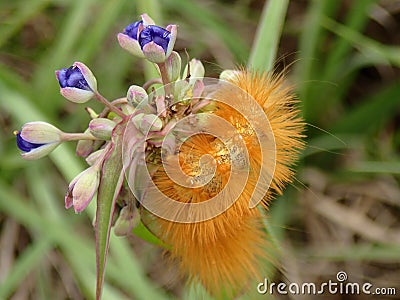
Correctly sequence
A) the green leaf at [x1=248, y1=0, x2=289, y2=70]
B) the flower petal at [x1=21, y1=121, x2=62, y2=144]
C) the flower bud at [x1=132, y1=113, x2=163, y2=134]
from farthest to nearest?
the green leaf at [x1=248, y1=0, x2=289, y2=70], the flower petal at [x1=21, y1=121, x2=62, y2=144], the flower bud at [x1=132, y1=113, x2=163, y2=134]

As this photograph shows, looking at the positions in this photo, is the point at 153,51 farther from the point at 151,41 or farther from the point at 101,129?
the point at 101,129

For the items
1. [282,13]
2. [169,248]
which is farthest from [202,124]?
[282,13]

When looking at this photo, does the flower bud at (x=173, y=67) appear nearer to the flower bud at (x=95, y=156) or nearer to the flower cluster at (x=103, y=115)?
Result: the flower cluster at (x=103, y=115)

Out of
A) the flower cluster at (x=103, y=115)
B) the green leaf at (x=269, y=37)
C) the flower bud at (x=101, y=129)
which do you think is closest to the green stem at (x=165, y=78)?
the flower cluster at (x=103, y=115)

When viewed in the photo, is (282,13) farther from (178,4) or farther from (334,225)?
(334,225)

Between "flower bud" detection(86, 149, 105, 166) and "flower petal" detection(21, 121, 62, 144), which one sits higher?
"flower petal" detection(21, 121, 62, 144)

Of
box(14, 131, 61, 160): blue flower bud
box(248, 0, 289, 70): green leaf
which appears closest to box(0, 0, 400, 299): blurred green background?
box(248, 0, 289, 70): green leaf

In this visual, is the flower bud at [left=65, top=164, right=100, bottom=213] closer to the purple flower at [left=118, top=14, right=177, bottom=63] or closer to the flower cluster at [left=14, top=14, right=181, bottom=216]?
the flower cluster at [left=14, top=14, right=181, bottom=216]
